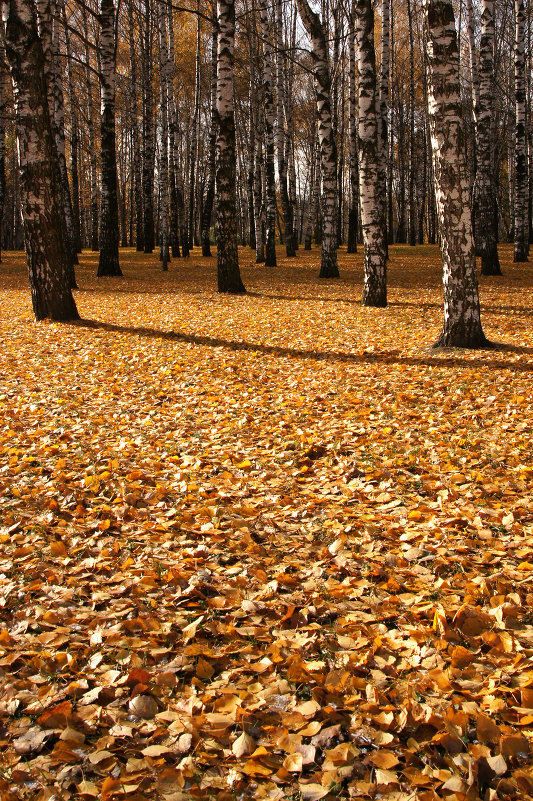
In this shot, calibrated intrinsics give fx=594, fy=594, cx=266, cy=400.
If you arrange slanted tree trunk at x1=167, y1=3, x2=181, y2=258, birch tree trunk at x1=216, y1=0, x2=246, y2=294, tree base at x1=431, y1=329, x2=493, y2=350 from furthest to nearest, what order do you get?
1. slanted tree trunk at x1=167, y1=3, x2=181, y2=258
2. birch tree trunk at x1=216, y1=0, x2=246, y2=294
3. tree base at x1=431, y1=329, x2=493, y2=350

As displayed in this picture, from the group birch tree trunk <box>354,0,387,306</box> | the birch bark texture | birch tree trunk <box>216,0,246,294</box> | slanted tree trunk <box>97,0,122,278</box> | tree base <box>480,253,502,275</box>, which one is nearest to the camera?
the birch bark texture

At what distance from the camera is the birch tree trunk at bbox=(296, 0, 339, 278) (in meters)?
13.1

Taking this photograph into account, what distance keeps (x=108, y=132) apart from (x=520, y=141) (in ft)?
36.9

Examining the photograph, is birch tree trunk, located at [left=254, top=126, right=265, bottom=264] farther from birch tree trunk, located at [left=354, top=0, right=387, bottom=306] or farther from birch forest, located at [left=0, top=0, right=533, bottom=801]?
birch forest, located at [left=0, top=0, right=533, bottom=801]

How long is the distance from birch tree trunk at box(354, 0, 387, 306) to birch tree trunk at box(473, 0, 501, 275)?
5129mm

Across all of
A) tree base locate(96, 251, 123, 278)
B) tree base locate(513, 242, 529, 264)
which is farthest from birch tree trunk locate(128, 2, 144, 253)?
tree base locate(513, 242, 529, 264)

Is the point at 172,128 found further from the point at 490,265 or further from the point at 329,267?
the point at 490,265

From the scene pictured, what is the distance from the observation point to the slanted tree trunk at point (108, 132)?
14195mm

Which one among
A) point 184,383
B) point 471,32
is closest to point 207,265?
point 471,32

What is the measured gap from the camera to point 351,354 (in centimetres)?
725

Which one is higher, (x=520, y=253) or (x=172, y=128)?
(x=172, y=128)

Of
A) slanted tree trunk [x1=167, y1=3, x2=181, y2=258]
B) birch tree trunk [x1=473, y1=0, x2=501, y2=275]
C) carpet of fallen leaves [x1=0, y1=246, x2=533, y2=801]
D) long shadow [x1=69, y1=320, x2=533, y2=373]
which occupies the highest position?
slanted tree trunk [x1=167, y1=3, x2=181, y2=258]

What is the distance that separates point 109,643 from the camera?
7.90 feet

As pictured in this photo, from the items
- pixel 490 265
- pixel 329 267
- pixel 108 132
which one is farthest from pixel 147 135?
pixel 490 265
